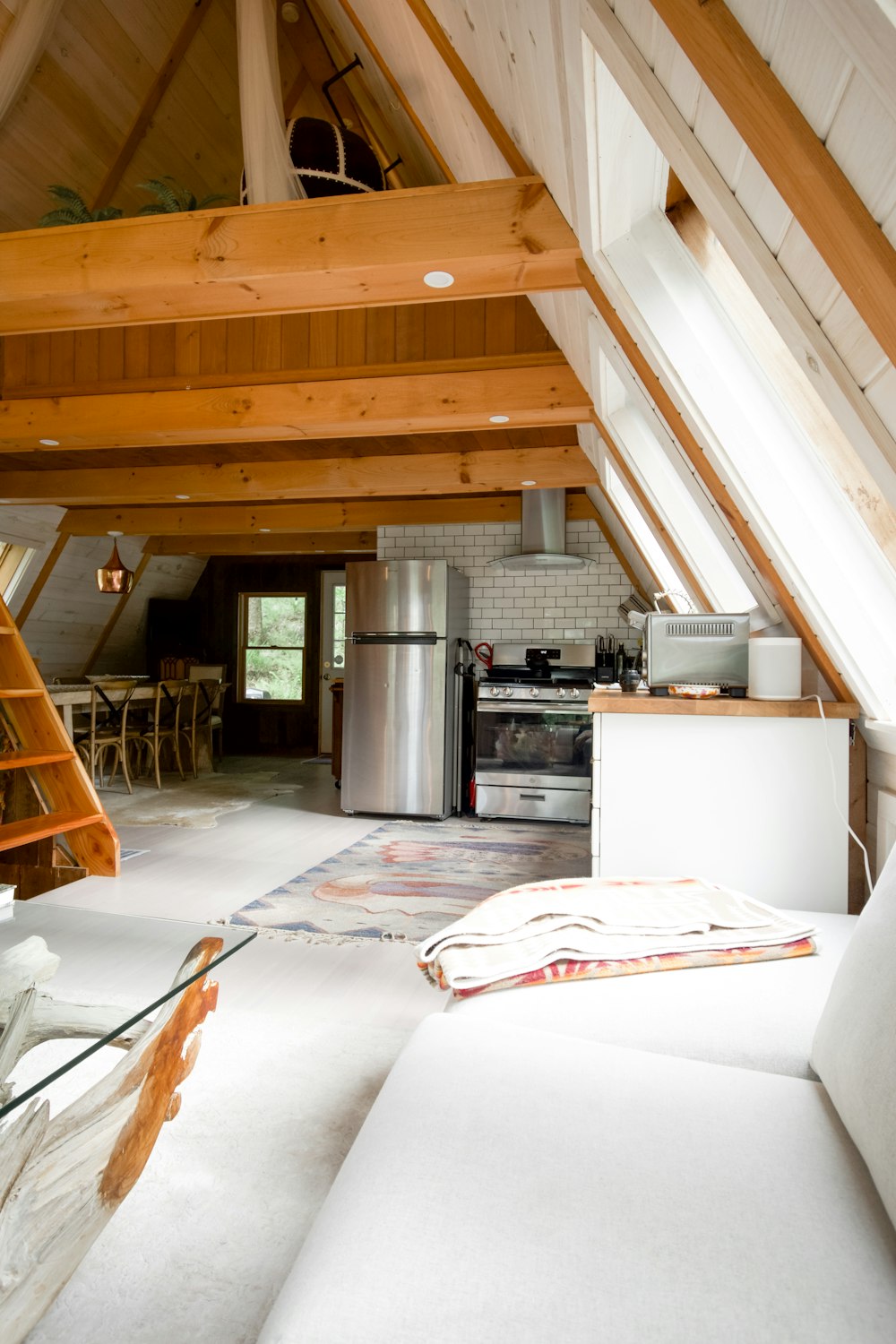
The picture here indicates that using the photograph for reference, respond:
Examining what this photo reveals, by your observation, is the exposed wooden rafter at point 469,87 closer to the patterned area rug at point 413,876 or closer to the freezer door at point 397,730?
the patterned area rug at point 413,876

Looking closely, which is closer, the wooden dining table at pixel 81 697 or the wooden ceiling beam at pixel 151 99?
the wooden ceiling beam at pixel 151 99

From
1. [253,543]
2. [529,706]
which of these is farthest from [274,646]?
[529,706]

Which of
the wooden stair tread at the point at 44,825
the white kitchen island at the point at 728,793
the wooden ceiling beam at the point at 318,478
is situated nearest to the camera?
the white kitchen island at the point at 728,793

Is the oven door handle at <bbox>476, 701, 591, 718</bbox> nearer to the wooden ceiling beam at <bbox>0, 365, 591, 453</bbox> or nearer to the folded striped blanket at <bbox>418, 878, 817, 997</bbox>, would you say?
the wooden ceiling beam at <bbox>0, 365, 591, 453</bbox>

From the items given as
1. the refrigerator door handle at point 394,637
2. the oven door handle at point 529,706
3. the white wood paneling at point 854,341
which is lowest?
the oven door handle at point 529,706

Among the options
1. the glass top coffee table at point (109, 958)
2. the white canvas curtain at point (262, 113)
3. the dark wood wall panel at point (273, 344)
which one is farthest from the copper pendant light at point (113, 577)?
the glass top coffee table at point (109, 958)

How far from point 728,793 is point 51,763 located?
3.42m

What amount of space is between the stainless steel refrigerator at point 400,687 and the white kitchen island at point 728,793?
3.34m

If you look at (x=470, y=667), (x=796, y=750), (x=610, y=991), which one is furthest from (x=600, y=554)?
(x=610, y=991)

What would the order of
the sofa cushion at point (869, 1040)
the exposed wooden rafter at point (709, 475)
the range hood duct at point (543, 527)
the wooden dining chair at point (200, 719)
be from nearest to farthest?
the sofa cushion at point (869, 1040), the exposed wooden rafter at point (709, 475), the range hood duct at point (543, 527), the wooden dining chair at point (200, 719)

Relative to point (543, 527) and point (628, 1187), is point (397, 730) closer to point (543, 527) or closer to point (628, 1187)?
point (543, 527)

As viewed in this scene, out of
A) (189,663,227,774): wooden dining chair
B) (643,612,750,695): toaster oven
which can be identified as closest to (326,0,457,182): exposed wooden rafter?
(643,612,750,695): toaster oven

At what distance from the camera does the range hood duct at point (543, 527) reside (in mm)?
6152

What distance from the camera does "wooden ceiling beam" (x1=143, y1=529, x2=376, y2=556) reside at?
338 inches
